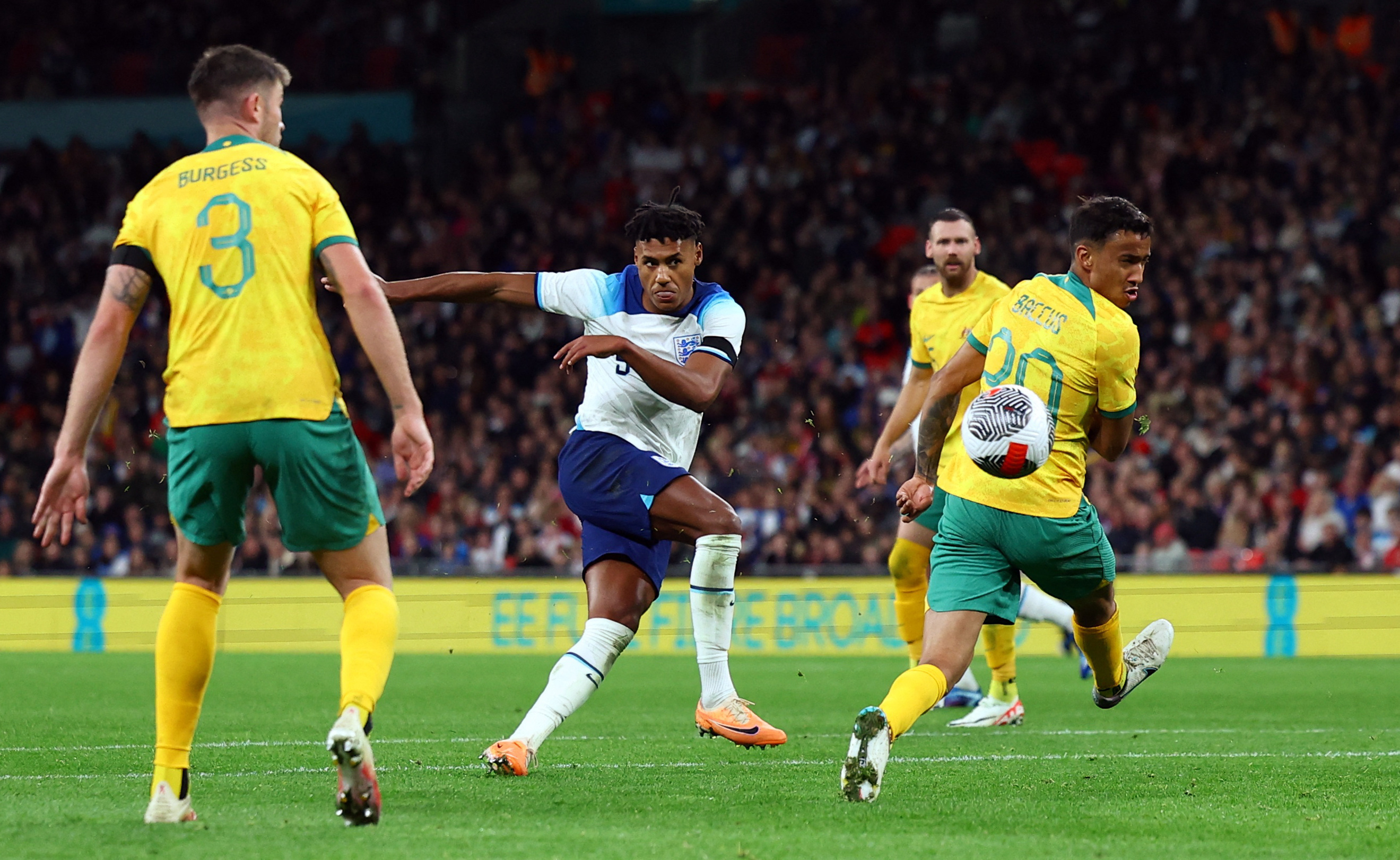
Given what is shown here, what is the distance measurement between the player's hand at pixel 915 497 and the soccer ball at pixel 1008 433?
31 centimetres

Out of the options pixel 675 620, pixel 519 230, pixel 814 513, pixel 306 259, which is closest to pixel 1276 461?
pixel 814 513

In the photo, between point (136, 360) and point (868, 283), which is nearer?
point (868, 283)

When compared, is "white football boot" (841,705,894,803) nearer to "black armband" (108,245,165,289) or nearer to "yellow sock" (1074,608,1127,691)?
"yellow sock" (1074,608,1127,691)

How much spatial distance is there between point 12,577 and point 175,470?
43.0ft

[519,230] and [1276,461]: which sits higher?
[519,230]

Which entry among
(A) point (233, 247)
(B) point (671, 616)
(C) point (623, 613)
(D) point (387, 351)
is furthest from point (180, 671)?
(B) point (671, 616)

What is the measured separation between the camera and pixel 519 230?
2306 centimetres

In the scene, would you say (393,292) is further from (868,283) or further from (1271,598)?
(868,283)

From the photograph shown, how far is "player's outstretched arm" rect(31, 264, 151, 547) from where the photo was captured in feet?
14.9

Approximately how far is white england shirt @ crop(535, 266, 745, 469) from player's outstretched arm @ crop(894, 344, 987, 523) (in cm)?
88

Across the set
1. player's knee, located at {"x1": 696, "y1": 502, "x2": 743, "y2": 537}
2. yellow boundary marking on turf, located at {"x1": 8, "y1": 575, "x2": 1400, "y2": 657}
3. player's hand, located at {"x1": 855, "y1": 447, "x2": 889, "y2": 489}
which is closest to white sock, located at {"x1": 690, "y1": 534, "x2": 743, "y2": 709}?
player's knee, located at {"x1": 696, "y1": 502, "x2": 743, "y2": 537}

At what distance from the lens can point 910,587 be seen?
28.7 feet

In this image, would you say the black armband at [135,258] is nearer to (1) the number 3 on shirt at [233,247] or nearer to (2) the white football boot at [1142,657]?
(1) the number 3 on shirt at [233,247]

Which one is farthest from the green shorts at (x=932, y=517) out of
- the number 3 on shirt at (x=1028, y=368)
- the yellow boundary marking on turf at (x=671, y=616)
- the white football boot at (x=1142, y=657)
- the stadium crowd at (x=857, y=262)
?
the stadium crowd at (x=857, y=262)
